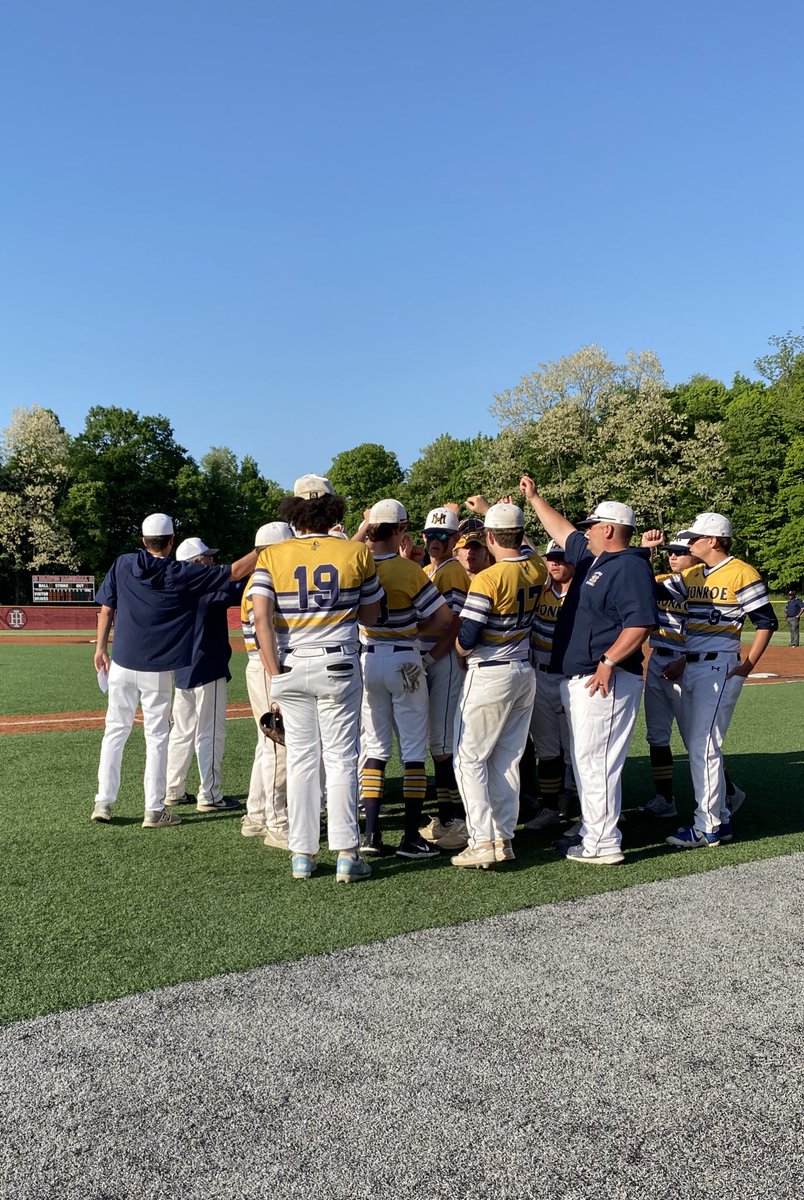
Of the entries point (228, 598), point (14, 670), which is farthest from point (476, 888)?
point (14, 670)

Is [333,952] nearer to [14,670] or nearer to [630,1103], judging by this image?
[630,1103]

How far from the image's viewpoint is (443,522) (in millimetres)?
6969

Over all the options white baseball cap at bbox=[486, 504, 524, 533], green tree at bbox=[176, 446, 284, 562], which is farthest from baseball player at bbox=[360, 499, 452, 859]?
green tree at bbox=[176, 446, 284, 562]

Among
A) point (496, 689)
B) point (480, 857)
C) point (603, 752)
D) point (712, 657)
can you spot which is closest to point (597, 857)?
point (603, 752)

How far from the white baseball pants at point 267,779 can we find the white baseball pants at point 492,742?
136 cm

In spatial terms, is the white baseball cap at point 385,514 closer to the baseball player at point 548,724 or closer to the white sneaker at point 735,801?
the baseball player at point 548,724

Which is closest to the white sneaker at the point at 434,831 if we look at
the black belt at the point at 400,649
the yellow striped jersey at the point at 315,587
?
the black belt at the point at 400,649

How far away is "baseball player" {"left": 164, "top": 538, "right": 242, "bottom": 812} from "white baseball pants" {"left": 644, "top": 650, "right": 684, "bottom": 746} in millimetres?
3681

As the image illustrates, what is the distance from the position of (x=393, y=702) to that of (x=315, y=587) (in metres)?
1.37

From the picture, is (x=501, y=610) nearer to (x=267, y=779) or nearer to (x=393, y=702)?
(x=393, y=702)

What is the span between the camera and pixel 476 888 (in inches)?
206

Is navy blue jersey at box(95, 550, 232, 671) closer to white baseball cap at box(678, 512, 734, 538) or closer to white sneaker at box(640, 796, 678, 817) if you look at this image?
white baseball cap at box(678, 512, 734, 538)

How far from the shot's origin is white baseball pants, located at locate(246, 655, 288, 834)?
6.36 m

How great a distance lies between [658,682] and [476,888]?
10.7 feet
